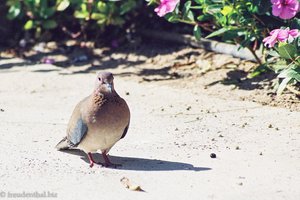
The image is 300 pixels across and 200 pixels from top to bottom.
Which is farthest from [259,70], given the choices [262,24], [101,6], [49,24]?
[49,24]

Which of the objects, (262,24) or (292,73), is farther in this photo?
(262,24)

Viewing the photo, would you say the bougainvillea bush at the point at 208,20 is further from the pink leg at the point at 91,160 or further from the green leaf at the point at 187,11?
the pink leg at the point at 91,160

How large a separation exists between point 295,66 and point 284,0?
1.66ft

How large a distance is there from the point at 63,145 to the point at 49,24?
4202 mm

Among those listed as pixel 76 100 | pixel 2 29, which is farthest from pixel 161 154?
pixel 2 29

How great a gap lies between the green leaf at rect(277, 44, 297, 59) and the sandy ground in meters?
0.50

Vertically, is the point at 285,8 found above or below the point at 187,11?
above

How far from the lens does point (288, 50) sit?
5.74 m

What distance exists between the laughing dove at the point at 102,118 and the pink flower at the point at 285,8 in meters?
1.62

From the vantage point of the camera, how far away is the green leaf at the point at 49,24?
934 centimetres

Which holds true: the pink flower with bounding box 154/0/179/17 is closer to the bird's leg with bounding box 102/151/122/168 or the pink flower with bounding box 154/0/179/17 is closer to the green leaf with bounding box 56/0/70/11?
the bird's leg with bounding box 102/151/122/168

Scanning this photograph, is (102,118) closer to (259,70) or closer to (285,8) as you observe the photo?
(285,8)

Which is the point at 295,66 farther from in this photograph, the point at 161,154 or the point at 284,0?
the point at 161,154

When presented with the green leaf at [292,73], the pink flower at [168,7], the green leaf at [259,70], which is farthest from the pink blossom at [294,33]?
the green leaf at [259,70]
